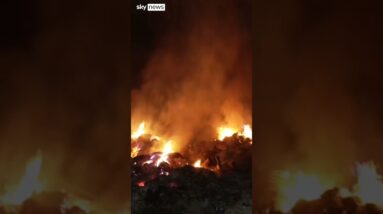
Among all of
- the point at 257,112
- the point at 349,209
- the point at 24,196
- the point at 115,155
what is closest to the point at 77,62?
the point at 115,155

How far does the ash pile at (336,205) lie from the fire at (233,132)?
574mm

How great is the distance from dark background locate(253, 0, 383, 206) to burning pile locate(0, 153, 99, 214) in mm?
1361

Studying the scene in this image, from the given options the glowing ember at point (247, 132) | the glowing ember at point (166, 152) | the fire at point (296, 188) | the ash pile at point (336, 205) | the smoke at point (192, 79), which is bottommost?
the ash pile at point (336, 205)

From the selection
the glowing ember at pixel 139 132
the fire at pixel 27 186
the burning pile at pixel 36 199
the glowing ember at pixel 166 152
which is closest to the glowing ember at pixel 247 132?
the glowing ember at pixel 166 152

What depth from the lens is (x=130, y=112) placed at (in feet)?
10.4

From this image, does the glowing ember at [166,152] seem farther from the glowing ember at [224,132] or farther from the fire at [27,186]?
the fire at [27,186]

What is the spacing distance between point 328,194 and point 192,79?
1.30 meters

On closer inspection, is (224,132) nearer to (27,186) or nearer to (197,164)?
(197,164)

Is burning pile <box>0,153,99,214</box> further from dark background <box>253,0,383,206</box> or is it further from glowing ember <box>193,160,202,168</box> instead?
dark background <box>253,0,383,206</box>

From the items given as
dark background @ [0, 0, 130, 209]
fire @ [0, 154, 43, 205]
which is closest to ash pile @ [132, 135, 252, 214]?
dark background @ [0, 0, 130, 209]

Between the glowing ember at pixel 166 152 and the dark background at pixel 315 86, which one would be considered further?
the glowing ember at pixel 166 152

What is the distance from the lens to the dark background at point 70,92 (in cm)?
317

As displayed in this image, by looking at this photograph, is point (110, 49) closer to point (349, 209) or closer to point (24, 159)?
point (24, 159)

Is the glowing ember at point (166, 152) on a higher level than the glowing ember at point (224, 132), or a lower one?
lower
